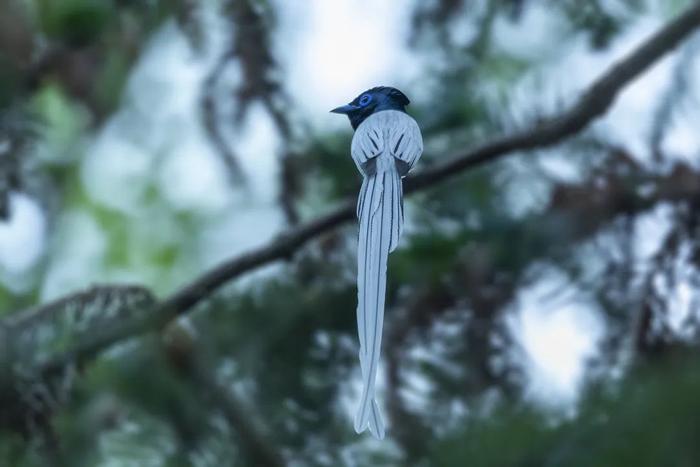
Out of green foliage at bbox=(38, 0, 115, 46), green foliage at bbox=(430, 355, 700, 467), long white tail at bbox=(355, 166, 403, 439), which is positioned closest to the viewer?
long white tail at bbox=(355, 166, 403, 439)

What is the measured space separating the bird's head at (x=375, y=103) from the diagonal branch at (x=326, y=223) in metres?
1.48

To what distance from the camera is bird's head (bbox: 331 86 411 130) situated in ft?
2.88

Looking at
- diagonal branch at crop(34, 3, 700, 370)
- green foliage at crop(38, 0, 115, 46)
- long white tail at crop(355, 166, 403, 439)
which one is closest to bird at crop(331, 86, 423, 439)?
long white tail at crop(355, 166, 403, 439)

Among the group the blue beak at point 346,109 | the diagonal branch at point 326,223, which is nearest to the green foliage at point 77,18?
the diagonal branch at point 326,223

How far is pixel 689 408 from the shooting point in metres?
2.07

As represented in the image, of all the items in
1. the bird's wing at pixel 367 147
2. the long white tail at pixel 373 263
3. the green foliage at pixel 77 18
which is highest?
the green foliage at pixel 77 18

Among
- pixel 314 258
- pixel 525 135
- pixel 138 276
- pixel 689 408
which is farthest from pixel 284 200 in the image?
pixel 138 276

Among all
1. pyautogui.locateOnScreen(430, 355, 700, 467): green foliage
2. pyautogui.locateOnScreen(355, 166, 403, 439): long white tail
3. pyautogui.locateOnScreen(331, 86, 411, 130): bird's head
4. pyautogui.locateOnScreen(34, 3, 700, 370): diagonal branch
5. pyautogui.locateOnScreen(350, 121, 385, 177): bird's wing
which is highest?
pyautogui.locateOnScreen(34, 3, 700, 370): diagonal branch

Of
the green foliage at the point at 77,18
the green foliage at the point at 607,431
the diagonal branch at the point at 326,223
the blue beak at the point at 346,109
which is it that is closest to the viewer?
the blue beak at the point at 346,109

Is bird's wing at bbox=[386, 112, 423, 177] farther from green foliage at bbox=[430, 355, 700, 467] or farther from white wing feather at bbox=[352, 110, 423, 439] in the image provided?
green foliage at bbox=[430, 355, 700, 467]

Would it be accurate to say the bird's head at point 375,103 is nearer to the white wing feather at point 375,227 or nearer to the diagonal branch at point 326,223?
the white wing feather at point 375,227

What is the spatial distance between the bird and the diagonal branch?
4.97ft

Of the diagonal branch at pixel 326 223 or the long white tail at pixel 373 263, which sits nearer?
the long white tail at pixel 373 263

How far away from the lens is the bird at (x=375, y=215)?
0.79m
